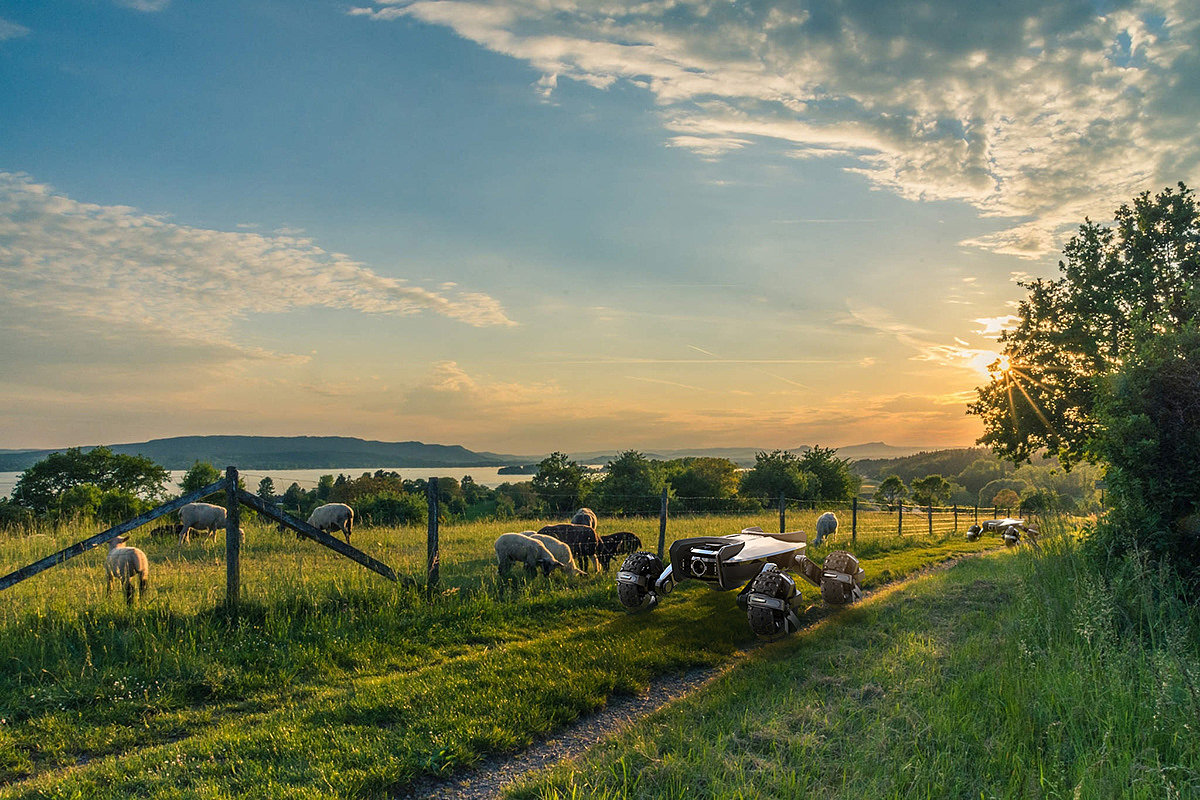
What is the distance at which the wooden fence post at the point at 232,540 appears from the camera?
8.89 meters

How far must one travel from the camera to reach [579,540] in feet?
48.0

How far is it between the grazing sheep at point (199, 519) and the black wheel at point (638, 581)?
465 inches

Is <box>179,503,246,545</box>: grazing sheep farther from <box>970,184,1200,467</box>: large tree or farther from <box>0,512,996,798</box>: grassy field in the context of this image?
<box>970,184,1200,467</box>: large tree

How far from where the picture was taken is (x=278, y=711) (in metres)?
6.27

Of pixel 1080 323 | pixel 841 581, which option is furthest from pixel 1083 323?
pixel 841 581

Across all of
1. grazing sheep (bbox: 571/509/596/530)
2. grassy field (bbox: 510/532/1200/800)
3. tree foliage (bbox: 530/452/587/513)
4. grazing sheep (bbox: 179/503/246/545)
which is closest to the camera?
grassy field (bbox: 510/532/1200/800)

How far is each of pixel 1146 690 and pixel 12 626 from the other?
1206 cm

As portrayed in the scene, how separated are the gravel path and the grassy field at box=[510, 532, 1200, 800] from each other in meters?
0.32

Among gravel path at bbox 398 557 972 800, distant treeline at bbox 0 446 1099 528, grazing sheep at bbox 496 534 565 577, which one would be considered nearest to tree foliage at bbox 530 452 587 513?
distant treeline at bbox 0 446 1099 528

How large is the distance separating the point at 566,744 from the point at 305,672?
11.5 feet

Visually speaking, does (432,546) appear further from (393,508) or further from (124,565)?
(393,508)

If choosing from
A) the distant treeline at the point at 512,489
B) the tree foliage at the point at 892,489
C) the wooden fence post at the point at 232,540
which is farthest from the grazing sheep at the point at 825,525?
the tree foliage at the point at 892,489

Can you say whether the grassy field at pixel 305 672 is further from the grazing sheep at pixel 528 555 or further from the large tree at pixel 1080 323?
the large tree at pixel 1080 323

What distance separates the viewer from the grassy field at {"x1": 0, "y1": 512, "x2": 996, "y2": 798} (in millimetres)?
5141
